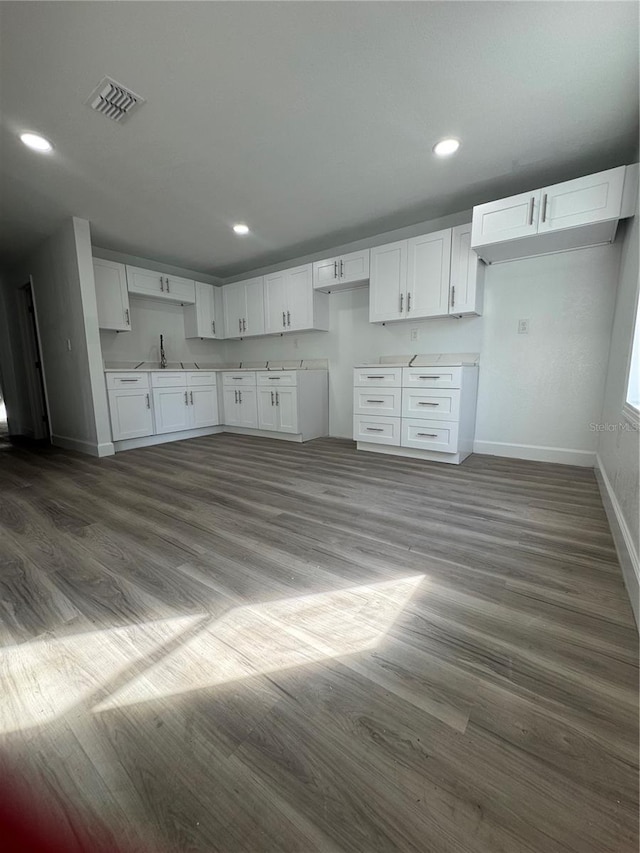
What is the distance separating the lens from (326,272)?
3.94 meters

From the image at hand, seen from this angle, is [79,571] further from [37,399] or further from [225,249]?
[37,399]

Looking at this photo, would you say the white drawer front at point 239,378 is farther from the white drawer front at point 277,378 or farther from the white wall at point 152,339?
the white wall at point 152,339

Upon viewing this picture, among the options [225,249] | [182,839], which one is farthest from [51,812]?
[225,249]

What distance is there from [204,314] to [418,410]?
3.50 metres

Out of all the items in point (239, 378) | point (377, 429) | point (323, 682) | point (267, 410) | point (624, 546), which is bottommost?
point (323, 682)

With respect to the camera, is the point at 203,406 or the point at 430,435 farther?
the point at 203,406

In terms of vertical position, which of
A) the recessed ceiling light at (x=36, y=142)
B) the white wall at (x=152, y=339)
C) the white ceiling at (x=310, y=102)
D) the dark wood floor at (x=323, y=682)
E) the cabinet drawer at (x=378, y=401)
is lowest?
the dark wood floor at (x=323, y=682)

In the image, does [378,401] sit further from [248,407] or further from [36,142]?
[36,142]

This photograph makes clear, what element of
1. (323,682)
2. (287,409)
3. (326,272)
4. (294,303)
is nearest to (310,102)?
(326,272)

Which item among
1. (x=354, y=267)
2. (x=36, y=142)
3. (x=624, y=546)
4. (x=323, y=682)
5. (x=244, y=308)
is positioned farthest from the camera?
(x=244, y=308)

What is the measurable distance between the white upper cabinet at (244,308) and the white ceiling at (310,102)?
1585mm

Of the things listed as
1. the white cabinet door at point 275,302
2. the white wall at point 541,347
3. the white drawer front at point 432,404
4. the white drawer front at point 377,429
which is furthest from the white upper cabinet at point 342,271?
the white drawer front at point 377,429

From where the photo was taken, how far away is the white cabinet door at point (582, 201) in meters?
2.22

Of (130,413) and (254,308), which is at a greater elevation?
(254,308)
